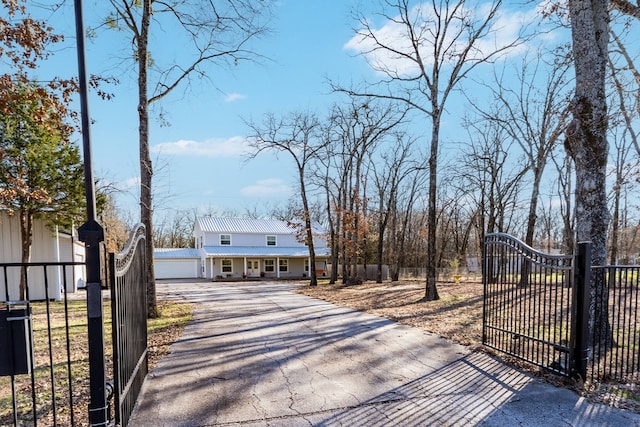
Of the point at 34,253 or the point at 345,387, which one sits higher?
the point at 34,253

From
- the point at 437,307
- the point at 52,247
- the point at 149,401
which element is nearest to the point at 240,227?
the point at 52,247

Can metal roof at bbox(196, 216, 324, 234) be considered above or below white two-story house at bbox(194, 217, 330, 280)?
above

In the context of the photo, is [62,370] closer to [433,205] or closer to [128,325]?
[128,325]

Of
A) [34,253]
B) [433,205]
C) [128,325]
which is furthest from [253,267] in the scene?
[128,325]

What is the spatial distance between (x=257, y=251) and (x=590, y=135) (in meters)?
28.0

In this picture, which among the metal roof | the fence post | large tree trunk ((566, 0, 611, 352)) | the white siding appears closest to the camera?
the fence post

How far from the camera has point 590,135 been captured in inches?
219

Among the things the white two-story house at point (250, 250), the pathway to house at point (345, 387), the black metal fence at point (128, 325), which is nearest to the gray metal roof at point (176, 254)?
the white two-story house at point (250, 250)

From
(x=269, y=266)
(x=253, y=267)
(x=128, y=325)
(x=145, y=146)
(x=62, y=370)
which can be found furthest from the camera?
(x=269, y=266)

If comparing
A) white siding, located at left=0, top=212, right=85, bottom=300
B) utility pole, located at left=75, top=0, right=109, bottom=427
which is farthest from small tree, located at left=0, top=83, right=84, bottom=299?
utility pole, located at left=75, top=0, right=109, bottom=427

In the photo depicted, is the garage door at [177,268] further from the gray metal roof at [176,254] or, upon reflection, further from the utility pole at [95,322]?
the utility pole at [95,322]

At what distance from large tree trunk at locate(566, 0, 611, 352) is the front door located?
28.4 meters

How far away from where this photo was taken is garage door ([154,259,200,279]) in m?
32.0

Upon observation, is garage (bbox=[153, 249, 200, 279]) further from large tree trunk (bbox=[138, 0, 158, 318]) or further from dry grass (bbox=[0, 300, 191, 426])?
large tree trunk (bbox=[138, 0, 158, 318])
